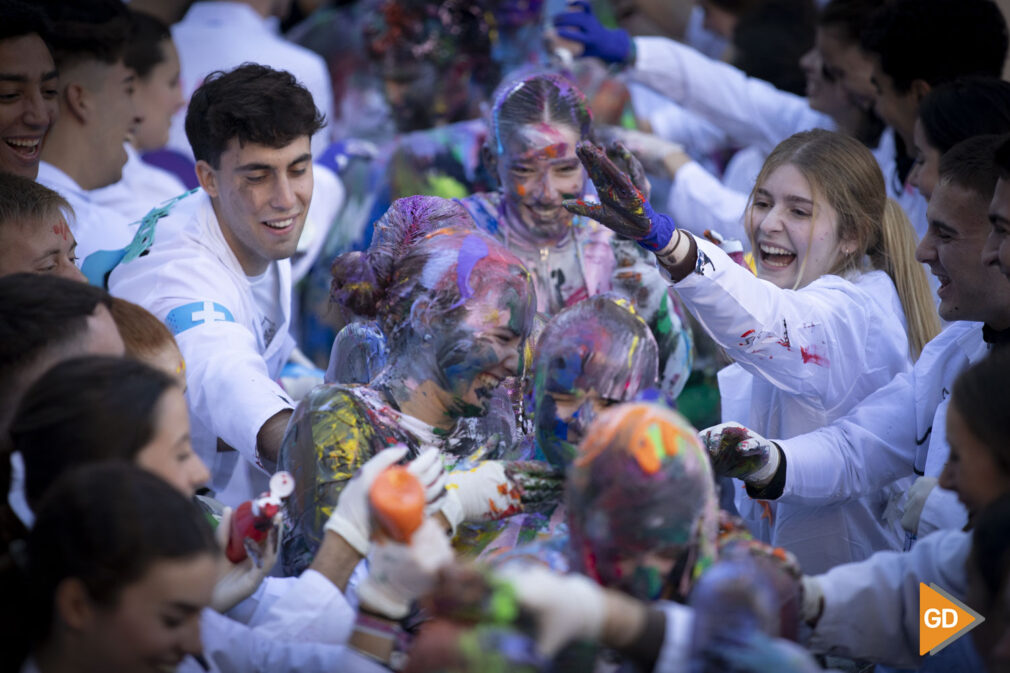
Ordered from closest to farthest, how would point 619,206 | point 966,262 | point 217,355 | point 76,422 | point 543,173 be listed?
1. point 76,422
2. point 619,206
3. point 966,262
4. point 217,355
5. point 543,173

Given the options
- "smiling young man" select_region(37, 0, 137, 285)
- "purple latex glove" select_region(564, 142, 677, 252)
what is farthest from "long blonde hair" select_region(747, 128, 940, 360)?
"smiling young man" select_region(37, 0, 137, 285)

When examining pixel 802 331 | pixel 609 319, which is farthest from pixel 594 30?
pixel 609 319

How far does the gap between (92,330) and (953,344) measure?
2.18 metres

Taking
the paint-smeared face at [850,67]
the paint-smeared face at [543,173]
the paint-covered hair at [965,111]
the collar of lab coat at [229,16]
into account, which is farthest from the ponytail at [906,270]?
the collar of lab coat at [229,16]

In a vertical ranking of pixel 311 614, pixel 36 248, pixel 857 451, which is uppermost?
pixel 36 248

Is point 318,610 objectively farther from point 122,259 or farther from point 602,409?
point 122,259

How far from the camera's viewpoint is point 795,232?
298cm

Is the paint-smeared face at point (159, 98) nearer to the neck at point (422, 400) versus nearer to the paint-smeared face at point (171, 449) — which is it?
the neck at point (422, 400)

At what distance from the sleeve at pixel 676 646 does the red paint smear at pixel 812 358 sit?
52.2 inches

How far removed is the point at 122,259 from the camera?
3221 millimetres

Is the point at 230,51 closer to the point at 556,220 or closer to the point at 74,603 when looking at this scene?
the point at 556,220

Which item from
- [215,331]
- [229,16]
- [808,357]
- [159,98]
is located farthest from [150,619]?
[229,16]

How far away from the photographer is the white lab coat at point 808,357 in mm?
2633

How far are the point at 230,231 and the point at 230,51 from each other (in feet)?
8.12
